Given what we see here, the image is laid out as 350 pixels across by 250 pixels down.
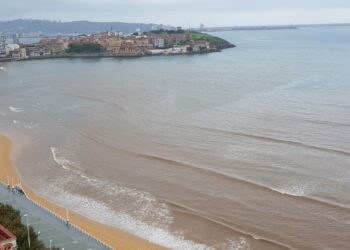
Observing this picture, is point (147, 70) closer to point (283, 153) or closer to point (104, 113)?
point (104, 113)

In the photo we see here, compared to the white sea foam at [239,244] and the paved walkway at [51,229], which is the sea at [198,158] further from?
the paved walkway at [51,229]

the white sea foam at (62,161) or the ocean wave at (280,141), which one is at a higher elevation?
the ocean wave at (280,141)

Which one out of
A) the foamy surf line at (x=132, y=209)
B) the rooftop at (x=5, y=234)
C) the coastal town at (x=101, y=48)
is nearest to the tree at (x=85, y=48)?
the coastal town at (x=101, y=48)

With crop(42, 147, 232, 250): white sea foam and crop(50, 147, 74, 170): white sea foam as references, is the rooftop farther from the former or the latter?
crop(50, 147, 74, 170): white sea foam

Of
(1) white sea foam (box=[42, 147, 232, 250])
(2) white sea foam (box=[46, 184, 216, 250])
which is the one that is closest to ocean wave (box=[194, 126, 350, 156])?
(1) white sea foam (box=[42, 147, 232, 250])

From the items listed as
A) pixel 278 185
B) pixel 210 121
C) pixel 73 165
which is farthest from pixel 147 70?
pixel 278 185

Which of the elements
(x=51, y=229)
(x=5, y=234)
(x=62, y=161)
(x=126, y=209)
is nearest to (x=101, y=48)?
(x=62, y=161)
